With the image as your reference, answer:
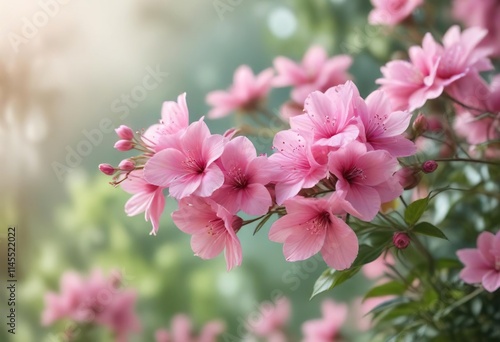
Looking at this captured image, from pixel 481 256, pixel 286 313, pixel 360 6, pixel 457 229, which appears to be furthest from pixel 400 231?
pixel 360 6

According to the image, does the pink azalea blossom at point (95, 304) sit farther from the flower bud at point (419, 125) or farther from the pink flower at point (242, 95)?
the flower bud at point (419, 125)

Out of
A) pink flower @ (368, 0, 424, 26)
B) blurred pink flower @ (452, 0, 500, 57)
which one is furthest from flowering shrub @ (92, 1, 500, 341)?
blurred pink flower @ (452, 0, 500, 57)

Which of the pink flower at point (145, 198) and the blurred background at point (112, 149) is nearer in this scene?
the pink flower at point (145, 198)

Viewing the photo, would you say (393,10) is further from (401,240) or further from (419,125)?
(401,240)

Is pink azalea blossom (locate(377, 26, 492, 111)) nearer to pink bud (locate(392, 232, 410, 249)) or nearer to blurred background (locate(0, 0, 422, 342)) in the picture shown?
pink bud (locate(392, 232, 410, 249))

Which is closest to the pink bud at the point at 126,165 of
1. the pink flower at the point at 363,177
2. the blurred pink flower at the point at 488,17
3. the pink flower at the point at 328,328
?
the pink flower at the point at 363,177

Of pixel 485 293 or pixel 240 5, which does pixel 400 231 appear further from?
pixel 240 5
